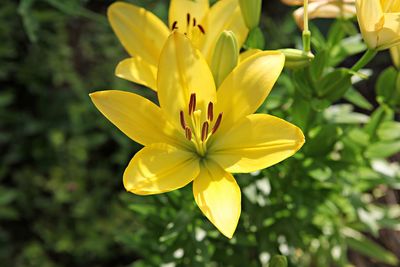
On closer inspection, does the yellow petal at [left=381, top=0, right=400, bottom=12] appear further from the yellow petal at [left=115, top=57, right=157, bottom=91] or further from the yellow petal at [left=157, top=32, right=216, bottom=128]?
the yellow petal at [left=115, top=57, right=157, bottom=91]

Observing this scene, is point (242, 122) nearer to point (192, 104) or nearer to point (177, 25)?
point (192, 104)

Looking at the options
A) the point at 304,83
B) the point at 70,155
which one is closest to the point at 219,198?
the point at 304,83

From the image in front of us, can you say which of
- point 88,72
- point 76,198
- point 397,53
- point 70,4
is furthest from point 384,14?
point 88,72

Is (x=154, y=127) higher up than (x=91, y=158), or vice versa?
(x=154, y=127)

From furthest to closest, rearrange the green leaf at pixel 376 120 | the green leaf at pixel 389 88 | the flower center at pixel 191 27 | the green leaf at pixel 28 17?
the green leaf at pixel 28 17
the green leaf at pixel 376 120
the green leaf at pixel 389 88
the flower center at pixel 191 27

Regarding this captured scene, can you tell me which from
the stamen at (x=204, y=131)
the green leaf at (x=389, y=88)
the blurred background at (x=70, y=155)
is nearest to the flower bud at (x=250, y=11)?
the stamen at (x=204, y=131)

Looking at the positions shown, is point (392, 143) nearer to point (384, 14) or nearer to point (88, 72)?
point (384, 14)

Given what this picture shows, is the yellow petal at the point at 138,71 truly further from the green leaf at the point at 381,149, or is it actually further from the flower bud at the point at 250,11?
the green leaf at the point at 381,149
